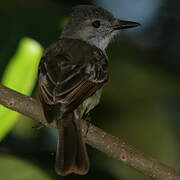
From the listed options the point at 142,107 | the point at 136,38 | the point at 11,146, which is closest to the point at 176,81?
the point at 142,107

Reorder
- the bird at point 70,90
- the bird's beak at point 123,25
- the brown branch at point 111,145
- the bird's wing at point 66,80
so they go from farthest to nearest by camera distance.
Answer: the bird's beak at point 123,25 → the bird's wing at point 66,80 → the bird at point 70,90 → the brown branch at point 111,145

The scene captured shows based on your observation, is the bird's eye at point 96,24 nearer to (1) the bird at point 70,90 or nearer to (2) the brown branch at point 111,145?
(1) the bird at point 70,90

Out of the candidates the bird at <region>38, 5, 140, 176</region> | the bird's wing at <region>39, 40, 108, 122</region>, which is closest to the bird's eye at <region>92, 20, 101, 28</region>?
the bird at <region>38, 5, 140, 176</region>

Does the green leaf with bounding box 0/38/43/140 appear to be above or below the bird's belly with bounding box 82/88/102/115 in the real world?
above

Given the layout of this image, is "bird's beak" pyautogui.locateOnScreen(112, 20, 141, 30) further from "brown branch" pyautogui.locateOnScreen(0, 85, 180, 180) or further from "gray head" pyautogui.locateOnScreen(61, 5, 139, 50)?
"brown branch" pyautogui.locateOnScreen(0, 85, 180, 180)

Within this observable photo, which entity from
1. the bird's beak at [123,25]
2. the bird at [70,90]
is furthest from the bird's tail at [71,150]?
the bird's beak at [123,25]
